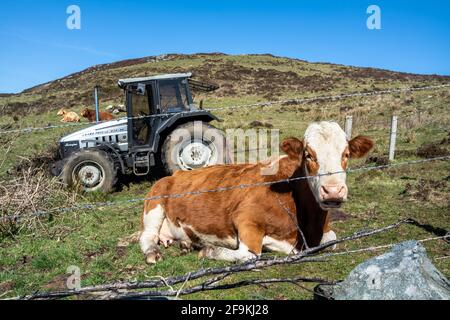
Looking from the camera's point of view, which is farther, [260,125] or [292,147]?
[260,125]

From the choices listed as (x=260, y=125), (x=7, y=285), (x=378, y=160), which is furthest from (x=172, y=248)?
(x=260, y=125)

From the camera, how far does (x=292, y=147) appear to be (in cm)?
475

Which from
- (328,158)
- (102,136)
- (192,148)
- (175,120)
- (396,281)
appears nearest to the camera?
(396,281)

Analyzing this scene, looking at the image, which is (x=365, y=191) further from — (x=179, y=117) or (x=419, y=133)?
(x=419, y=133)

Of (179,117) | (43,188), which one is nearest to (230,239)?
(43,188)

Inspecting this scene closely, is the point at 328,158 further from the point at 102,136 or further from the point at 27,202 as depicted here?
the point at 102,136

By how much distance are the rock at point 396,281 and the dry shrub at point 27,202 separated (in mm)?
4708

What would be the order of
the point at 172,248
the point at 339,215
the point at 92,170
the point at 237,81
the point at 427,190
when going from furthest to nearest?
the point at 237,81
the point at 92,170
the point at 427,190
the point at 339,215
the point at 172,248

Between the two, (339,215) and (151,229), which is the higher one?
(151,229)

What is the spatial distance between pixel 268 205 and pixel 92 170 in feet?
19.0

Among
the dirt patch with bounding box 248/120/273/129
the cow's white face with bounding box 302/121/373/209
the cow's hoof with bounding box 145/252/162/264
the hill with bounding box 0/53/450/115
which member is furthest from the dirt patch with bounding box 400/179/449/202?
the hill with bounding box 0/53/450/115

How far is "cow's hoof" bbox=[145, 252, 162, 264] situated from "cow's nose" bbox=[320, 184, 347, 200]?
2255 millimetres

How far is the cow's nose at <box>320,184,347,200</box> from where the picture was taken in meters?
3.86
